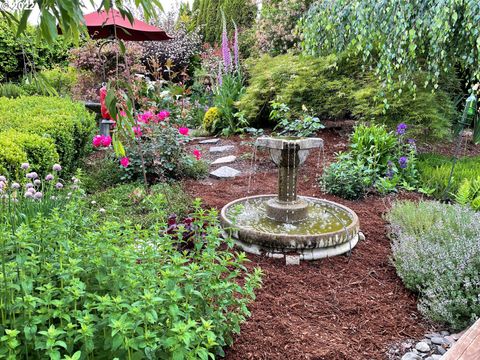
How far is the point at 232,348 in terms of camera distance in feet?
7.29

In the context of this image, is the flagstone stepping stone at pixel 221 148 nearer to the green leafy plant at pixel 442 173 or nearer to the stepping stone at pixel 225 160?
the stepping stone at pixel 225 160

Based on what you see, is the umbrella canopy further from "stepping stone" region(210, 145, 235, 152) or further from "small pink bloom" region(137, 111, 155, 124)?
"stepping stone" region(210, 145, 235, 152)

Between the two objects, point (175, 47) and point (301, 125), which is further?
point (175, 47)

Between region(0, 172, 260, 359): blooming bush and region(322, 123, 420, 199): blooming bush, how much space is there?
2739 mm

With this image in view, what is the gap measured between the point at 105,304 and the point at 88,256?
483 mm

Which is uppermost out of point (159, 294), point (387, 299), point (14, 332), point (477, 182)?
point (14, 332)

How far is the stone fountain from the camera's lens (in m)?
3.26

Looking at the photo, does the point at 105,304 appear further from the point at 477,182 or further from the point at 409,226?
the point at 477,182

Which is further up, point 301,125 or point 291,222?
point 301,125

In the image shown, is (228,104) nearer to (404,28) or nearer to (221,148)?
(221,148)

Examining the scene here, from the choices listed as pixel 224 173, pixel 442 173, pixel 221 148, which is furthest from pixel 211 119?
pixel 442 173

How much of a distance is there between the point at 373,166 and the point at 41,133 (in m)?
3.68

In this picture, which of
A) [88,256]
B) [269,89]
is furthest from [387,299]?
[269,89]

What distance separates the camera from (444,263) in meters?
2.72
